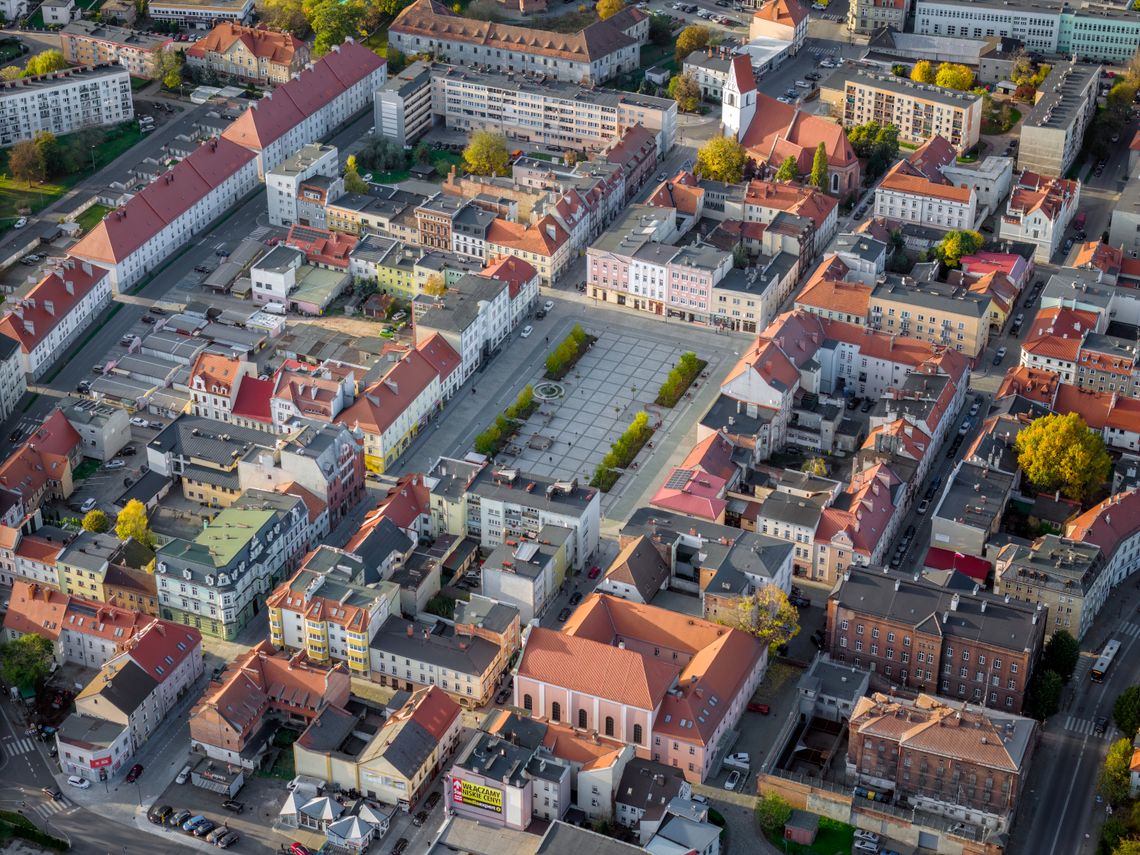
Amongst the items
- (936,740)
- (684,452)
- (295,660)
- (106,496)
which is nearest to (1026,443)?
(684,452)

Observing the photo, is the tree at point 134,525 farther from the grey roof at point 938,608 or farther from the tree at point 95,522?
the grey roof at point 938,608

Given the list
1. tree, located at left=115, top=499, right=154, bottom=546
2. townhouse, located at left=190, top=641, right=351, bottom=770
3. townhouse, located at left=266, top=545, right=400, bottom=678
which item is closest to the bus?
townhouse, located at left=266, top=545, right=400, bottom=678

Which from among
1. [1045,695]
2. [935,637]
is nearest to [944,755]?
[935,637]

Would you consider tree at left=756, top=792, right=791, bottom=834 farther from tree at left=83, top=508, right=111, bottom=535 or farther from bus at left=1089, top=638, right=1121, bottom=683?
tree at left=83, top=508, right=111, bottom=535

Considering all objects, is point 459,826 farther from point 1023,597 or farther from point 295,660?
point 1023,597

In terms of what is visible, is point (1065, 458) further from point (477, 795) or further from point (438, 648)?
point (477, 795)

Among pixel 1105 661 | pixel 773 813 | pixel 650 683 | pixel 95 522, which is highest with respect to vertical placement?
pixel 650 683
